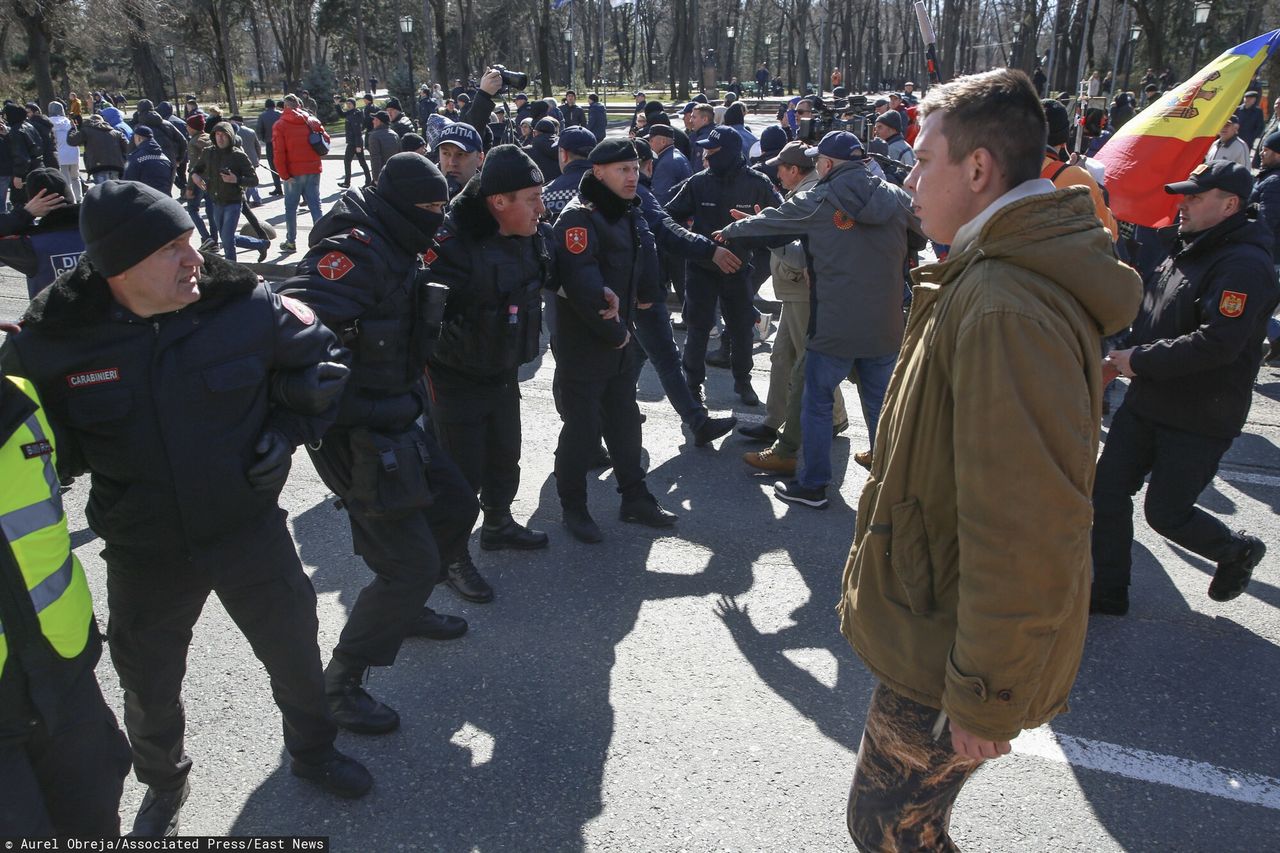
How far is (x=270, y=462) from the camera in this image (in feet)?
8.32

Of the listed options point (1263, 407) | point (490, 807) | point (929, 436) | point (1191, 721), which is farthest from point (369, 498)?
point (1263, 407)

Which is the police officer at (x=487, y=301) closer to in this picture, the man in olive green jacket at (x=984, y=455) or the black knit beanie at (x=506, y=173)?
the black knit beanie at (x=506, y=173)

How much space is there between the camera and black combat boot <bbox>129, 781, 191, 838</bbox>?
285 cm

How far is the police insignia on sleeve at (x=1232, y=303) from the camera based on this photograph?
3650mm

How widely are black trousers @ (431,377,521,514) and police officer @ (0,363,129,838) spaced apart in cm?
224

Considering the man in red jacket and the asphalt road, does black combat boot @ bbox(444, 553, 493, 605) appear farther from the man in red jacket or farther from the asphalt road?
the man in red jacket

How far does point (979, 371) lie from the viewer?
1657 millimetres

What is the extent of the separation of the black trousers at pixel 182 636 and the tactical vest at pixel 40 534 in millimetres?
504

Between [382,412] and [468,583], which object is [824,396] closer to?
[468,583]

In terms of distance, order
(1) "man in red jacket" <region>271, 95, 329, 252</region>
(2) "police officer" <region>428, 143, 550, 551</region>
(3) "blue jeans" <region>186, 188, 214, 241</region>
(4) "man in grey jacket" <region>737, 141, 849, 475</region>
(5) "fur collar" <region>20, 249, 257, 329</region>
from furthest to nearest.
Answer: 1. (3) "blue jeans" <region>186, 188, 214, 241</region>
2. (1) "man in red jacket" <region>271, 95, 329, 252</region>
3. (4) "man in grey jacket" <region>737, 141, 849, 475</region>
4. (2) "police officer" <region>428, 143, 550, 551</region>
5. (5) "fur collar" <region>20, 249, 257, 329</region>

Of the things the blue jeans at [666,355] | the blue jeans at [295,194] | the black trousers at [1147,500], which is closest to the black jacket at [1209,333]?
the black trousers at [1147,500]

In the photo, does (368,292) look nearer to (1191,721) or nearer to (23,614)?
(23,614)

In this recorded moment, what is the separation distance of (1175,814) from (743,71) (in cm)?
8668

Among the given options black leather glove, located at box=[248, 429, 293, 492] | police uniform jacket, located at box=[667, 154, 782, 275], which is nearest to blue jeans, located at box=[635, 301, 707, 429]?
police uniform jacket, located at box=[667, 154, 782, 275]
